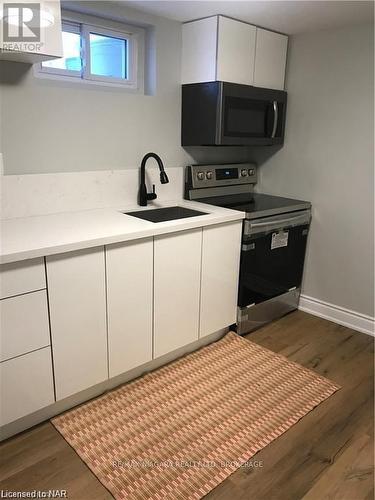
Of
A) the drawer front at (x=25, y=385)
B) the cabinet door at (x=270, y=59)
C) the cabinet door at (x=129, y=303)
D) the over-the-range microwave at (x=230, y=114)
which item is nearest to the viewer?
the drawer front at (x=25, y=385)

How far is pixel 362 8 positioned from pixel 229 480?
2.48m

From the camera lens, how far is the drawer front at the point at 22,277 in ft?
5.09

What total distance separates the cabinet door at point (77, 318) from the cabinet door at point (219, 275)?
0.71 m

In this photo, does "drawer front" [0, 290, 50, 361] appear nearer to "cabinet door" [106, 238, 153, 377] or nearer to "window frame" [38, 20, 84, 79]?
"cabinet door" [106, 238, 153, 377]

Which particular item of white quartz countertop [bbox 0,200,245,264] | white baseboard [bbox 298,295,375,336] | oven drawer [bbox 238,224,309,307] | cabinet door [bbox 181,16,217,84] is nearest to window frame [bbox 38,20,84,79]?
cabinet door [bbox 181,16,217,84]

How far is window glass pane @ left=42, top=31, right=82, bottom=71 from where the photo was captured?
227 centimetres

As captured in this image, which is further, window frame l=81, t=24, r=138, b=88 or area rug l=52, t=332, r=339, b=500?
window frame l=81, t=24, r=138, b=88

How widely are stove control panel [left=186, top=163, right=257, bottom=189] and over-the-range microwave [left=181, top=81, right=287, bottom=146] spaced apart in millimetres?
214

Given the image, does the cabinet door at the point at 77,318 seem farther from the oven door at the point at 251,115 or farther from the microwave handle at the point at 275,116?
the microwave handle at the point at 275,116

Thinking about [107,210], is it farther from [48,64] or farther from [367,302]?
[367,302]

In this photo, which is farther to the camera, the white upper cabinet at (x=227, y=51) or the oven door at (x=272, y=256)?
the oven door at (x=272, y=256)

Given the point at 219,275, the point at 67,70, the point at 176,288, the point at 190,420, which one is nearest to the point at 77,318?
the point at 176,288

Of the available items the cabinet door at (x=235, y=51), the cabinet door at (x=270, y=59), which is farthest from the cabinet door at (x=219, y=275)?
the cabinet door at (x=270, y=59)

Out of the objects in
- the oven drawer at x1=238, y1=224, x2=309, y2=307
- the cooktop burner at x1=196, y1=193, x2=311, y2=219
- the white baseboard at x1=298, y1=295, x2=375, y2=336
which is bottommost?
the white baseboard at x1=298, y1=295, x2=375, y2=336
